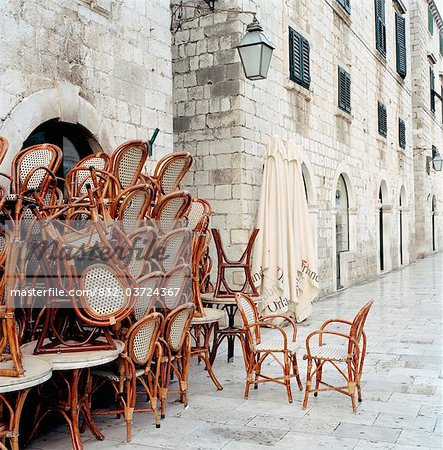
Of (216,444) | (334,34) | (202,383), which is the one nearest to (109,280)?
(216,444)

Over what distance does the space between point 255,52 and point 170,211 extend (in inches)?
132

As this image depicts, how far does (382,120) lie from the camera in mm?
16672

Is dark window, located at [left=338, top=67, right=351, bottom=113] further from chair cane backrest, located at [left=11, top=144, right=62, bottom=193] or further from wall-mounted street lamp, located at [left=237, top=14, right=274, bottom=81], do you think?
chair cane backrest, located at [left=11, top=144, right=62, bottom=193]

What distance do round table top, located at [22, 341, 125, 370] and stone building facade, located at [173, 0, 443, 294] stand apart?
451 centimetres

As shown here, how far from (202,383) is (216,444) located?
5.25ft

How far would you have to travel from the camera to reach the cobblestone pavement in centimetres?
412

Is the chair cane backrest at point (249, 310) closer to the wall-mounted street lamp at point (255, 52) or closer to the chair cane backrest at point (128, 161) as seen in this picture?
the chair cane backrest at point (128, 161)

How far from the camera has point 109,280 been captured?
402cm

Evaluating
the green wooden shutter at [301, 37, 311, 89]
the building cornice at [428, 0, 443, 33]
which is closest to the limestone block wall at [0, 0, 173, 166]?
the green wooden shutter at [301, 37, 311, 89]

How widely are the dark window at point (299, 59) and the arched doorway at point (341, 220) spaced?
3.09 m

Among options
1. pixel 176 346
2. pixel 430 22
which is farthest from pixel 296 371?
pixel 430 22

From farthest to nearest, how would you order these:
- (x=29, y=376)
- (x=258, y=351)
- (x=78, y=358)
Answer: (x=258, y=351)
(x=78, y=358)
(x=29, y=376)

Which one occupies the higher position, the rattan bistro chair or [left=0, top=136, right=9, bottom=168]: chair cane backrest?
[left=0, top=136, right=9, bottom=168]: chair cane backrest

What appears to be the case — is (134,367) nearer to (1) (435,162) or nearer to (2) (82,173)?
(2) (82,173)
